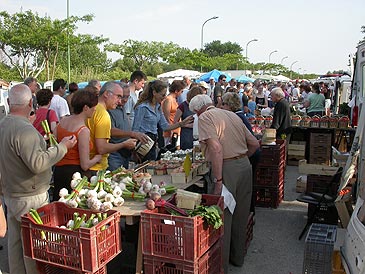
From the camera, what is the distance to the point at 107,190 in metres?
3.91

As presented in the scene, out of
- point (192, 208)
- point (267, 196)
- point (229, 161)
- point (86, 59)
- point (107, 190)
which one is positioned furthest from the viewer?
point (86, 59)

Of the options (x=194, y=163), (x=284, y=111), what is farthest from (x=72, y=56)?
(x=194, y=163)

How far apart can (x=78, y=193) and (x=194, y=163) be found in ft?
5.65

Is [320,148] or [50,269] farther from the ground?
[50,269]

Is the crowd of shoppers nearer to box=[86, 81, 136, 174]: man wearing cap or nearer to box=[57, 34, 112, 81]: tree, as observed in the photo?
box=[86, 81, 136, 174]: man wearing cap

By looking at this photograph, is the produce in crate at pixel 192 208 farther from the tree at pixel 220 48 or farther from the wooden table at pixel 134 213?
the tree at pixel 220 48

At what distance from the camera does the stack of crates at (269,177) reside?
6527 millimetres

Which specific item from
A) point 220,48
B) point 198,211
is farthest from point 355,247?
point 220,48

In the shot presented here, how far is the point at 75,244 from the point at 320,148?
808 centimetres

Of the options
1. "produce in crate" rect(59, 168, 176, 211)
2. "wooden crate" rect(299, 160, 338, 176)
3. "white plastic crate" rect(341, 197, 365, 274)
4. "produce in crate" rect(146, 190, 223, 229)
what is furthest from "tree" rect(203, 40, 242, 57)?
"white plastic crate" rect(341, 197, 365, 274)

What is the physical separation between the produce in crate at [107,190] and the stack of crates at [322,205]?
2534 millimetres

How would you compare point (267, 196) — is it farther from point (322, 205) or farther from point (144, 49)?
point (144, 49)

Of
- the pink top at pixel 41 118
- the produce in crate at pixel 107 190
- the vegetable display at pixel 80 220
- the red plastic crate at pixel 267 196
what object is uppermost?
the pink top at pixel 41 118

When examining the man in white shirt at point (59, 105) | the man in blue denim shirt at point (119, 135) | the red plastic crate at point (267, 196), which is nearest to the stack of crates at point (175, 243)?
the man in blue denim shirt at point (119, 135)
